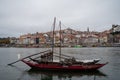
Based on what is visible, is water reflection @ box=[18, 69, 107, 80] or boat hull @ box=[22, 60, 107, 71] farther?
boat hull @ box=[22, 60, 107, 71]

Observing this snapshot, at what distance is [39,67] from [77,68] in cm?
629

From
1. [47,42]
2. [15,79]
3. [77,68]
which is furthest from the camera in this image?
[47,42]

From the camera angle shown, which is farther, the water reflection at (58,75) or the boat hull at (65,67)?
the boat hull at (65,67)

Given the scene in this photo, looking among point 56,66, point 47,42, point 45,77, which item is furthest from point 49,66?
point 47,42

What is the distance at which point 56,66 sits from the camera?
32.3 meters

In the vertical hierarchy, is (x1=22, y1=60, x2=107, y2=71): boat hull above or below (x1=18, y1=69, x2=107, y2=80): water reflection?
above

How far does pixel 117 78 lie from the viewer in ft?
91.9

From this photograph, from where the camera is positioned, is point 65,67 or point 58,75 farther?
point 65,67

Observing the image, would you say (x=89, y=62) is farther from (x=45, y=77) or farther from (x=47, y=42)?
(x=47, y=42)

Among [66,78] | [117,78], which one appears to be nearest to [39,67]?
[66,78]

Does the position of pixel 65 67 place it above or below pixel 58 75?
above

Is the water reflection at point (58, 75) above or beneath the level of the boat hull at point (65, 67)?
beneath

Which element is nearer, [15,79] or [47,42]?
[15,79]

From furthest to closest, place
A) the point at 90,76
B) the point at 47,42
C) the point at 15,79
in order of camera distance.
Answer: the point at 47,42
the point at 90,76
the point at 15,79
